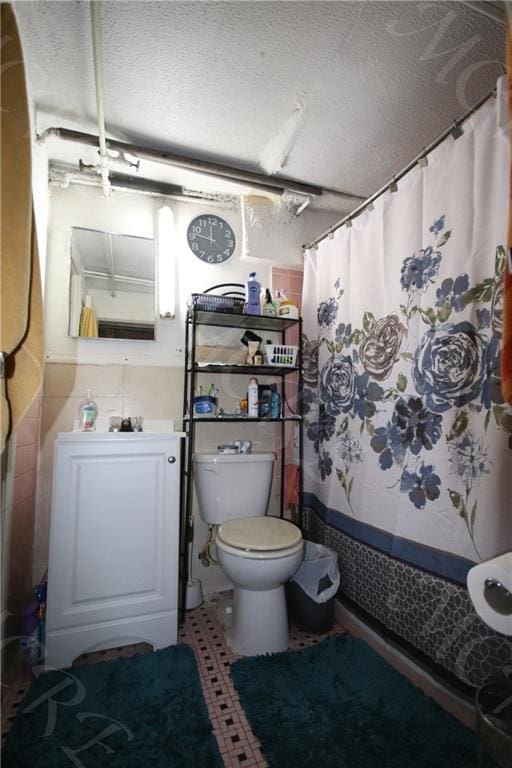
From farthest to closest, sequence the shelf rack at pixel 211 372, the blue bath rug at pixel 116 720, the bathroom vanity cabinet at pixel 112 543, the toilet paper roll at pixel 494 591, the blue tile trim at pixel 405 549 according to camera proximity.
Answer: the shelf rack at pixel 211 372, the bathroom vanity cabinet at pixel 112 543, the blue tile trim at pixel 405 549, the blue bath rug at pixel 116 720, the toilet paper roll at pixel 494 591

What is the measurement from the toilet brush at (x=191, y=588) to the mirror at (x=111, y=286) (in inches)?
39.4

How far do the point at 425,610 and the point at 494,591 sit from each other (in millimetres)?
549

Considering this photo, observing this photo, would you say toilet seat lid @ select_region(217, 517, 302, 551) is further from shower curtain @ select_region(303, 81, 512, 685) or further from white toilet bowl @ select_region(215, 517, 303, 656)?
shower curtain @ select_region(303, 81, 512, 685)

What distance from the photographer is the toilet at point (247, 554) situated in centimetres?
128

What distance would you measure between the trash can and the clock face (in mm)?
1642

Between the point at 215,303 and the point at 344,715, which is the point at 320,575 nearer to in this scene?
the point at 344,715

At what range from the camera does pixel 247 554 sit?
1.27m

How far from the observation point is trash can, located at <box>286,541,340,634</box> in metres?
1.47

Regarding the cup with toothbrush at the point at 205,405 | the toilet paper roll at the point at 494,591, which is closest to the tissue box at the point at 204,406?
the cup with toothbrush at the point at 205,405

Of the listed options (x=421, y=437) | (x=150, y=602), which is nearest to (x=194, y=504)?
(x=150, y=602)

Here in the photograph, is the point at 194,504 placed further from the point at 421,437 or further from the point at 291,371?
the point at 421,437

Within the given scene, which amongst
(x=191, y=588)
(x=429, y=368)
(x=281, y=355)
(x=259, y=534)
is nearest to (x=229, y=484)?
(x=259, y=534)

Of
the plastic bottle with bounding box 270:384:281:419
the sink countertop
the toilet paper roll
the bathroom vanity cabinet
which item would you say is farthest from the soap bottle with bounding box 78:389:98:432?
the toilet paper roll

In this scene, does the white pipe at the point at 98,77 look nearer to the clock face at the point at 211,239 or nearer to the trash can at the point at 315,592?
the clock face at the point at 211,239
